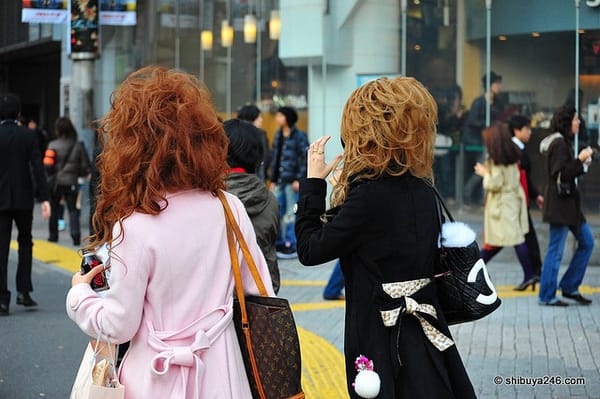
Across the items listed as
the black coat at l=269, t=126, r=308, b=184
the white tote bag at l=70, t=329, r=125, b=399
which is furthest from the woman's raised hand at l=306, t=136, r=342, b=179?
the black coat at l=269, t=126, r=308, b=184

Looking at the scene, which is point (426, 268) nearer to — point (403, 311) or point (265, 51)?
point (403, 311)

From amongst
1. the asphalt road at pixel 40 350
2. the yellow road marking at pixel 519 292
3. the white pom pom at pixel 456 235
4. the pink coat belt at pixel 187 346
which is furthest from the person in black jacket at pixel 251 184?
the yellow road marking at pixel 519 292

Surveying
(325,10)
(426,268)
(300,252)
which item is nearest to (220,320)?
(300,252)

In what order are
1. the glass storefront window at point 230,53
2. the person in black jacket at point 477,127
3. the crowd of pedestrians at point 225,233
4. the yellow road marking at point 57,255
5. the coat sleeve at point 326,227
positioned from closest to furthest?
the crowd of pedestrians at point 225,233 < the coat sleeve at point 326,227 < the yellow road marking at point 57,255 < the person in black jacket at point 477,127 < the glass storefront window at point 230,53

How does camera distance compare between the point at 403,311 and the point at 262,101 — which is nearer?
the point at 403,311

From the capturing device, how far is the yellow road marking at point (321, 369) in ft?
21.5

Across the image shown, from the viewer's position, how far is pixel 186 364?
3.05 metres

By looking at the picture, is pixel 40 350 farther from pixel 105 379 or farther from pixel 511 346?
pixel 105 379

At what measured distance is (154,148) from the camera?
10.2 ft

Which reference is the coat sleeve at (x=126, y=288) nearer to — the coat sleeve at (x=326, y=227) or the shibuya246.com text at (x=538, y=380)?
the coat sleeve at (x=326, y=227)

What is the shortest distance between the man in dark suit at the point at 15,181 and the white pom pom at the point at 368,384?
20.6 feet

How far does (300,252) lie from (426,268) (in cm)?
47

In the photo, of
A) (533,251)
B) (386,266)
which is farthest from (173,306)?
(533,251)

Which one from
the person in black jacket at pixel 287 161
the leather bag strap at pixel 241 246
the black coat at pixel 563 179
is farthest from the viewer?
the person in black jacket at pixel 287 161
